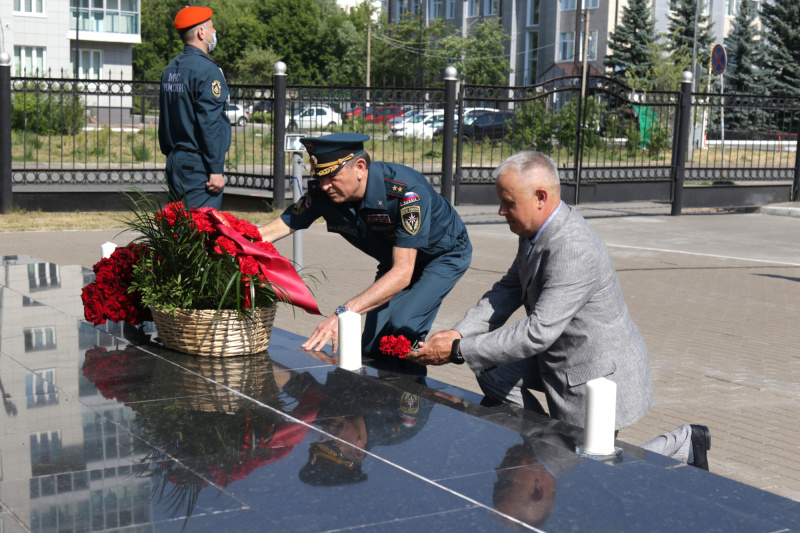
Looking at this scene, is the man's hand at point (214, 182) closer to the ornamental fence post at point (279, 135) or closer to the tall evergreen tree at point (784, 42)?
the ornamental fence post at point (279, 135)

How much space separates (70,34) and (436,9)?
28023 millimetres

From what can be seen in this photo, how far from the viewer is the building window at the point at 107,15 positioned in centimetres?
5162

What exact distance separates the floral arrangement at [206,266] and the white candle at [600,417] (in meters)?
1.68

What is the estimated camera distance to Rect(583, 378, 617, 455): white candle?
10.3 ft

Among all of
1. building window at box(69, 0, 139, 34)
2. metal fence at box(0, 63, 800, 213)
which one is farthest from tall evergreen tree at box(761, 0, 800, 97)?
building window at box(69, 0, 139, 34)

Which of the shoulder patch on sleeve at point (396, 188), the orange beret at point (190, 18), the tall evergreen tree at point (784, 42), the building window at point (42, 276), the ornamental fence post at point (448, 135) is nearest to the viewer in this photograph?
the shoulder patch on sleeve at point (396, 188)

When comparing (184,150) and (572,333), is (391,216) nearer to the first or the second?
(572,333)

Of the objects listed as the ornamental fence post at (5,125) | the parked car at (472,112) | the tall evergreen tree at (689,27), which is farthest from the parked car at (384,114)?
the tall evergreen tree at (689,27)

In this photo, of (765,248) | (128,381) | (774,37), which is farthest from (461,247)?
(774,37)

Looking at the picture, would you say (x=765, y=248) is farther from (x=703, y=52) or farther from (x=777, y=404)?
(x=703, y=52)

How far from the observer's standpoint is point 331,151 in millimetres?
4234

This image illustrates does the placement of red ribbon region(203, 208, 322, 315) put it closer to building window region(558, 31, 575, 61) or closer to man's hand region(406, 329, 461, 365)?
man's hand region(406, 329, 461, 365)

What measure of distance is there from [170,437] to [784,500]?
2.14m

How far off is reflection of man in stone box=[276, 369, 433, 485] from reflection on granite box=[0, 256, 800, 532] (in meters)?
0.01
